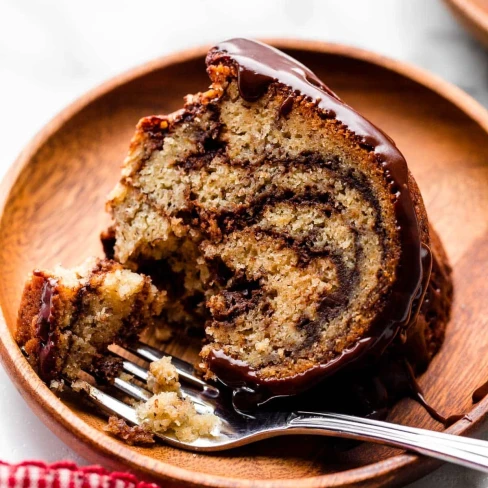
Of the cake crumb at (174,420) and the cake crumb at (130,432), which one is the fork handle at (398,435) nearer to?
the cake crumb at (174,420)

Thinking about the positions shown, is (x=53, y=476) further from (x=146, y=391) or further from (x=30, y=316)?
(x=30, y=316)

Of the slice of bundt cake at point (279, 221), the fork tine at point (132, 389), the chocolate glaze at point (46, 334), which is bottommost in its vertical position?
the fork tine at point (132, 389)

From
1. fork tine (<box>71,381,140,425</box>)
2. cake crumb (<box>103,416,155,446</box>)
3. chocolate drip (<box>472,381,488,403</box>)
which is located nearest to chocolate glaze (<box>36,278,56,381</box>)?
fork tine (<box>71,381,140,425</box>)

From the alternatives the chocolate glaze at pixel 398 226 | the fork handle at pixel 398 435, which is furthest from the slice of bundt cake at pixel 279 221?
the fork handle at pixel 398 435

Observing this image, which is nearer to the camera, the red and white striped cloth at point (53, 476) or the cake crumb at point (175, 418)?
the red and white striped cloth at point (53, 476)

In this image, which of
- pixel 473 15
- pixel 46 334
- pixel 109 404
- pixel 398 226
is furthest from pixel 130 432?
pixel 473 15
